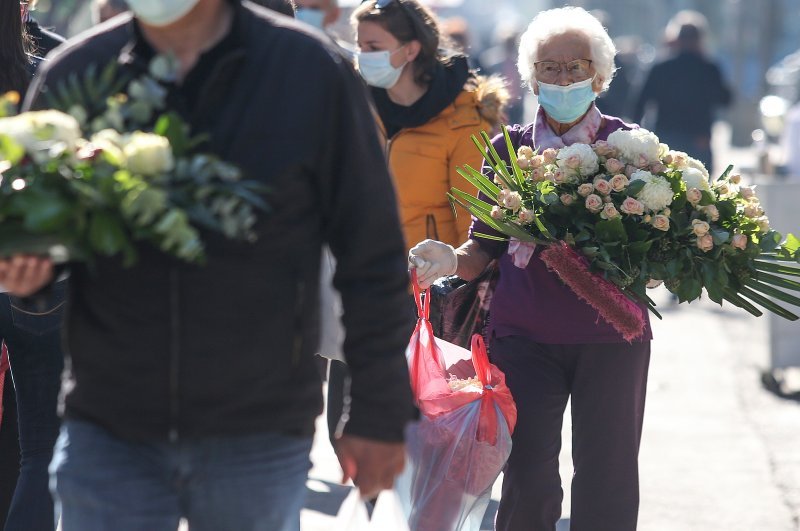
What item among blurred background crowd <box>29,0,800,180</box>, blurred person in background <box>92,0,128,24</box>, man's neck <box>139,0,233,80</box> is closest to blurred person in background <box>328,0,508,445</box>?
blurred background crowd <box>29,0,800,180</box>


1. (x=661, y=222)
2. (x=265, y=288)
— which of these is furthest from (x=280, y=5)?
(x=265, y=288)

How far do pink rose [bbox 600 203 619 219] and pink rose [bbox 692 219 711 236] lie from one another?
0.22 meters

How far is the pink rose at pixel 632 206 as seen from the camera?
4.15 m

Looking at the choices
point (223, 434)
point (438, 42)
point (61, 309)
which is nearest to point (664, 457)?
point (438, 42)

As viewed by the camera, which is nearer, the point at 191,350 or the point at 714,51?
the point at 191,350

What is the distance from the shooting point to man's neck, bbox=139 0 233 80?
278cm

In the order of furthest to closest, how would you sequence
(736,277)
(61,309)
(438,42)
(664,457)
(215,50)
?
(664,457) < (438,42) < (736,277) < (61,309) < (215,50)

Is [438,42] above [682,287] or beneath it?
above

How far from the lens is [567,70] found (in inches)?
180

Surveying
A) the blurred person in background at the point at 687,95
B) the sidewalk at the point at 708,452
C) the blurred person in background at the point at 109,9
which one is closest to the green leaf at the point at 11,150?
the sidewalk at the point at 708,452

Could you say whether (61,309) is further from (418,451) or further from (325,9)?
(325,9)

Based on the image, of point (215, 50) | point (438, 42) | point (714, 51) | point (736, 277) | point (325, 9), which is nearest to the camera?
point (215, 50)

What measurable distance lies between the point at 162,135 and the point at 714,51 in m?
60.8

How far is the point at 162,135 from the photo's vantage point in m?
2.57
